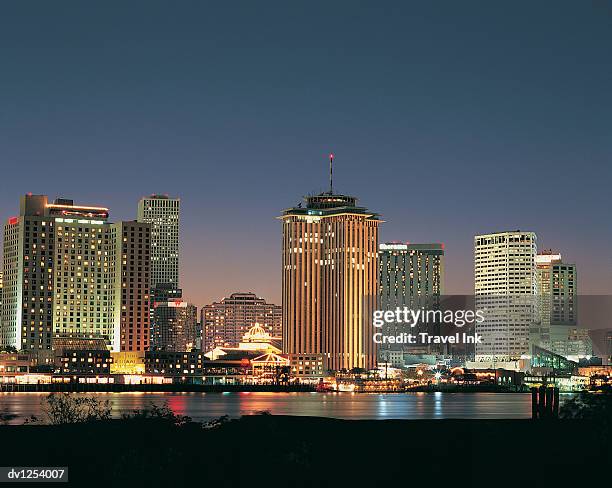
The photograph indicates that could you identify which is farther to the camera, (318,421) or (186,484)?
(318,421)

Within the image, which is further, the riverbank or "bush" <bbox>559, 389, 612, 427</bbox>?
"bush" <bbox>559, 389, 612, 427</bbox>

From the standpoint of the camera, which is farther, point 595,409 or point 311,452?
point 595,409

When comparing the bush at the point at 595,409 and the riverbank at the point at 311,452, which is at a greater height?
the bush at the point at 595,409

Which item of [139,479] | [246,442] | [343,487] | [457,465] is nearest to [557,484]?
[457,465]

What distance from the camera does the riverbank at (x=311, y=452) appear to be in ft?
162

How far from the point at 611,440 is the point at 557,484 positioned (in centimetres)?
503

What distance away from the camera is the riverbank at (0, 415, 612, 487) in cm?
4934

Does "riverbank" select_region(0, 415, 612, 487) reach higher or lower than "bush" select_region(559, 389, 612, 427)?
lower

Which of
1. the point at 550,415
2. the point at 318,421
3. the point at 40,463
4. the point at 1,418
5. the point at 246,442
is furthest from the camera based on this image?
the point at 550,415

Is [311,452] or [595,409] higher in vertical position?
[595,409]

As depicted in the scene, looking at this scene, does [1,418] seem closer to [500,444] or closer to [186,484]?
[186,484]

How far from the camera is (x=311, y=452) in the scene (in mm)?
54562

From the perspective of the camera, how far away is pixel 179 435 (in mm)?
54844

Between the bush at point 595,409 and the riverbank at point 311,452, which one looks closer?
the riverbank at point 311,452
